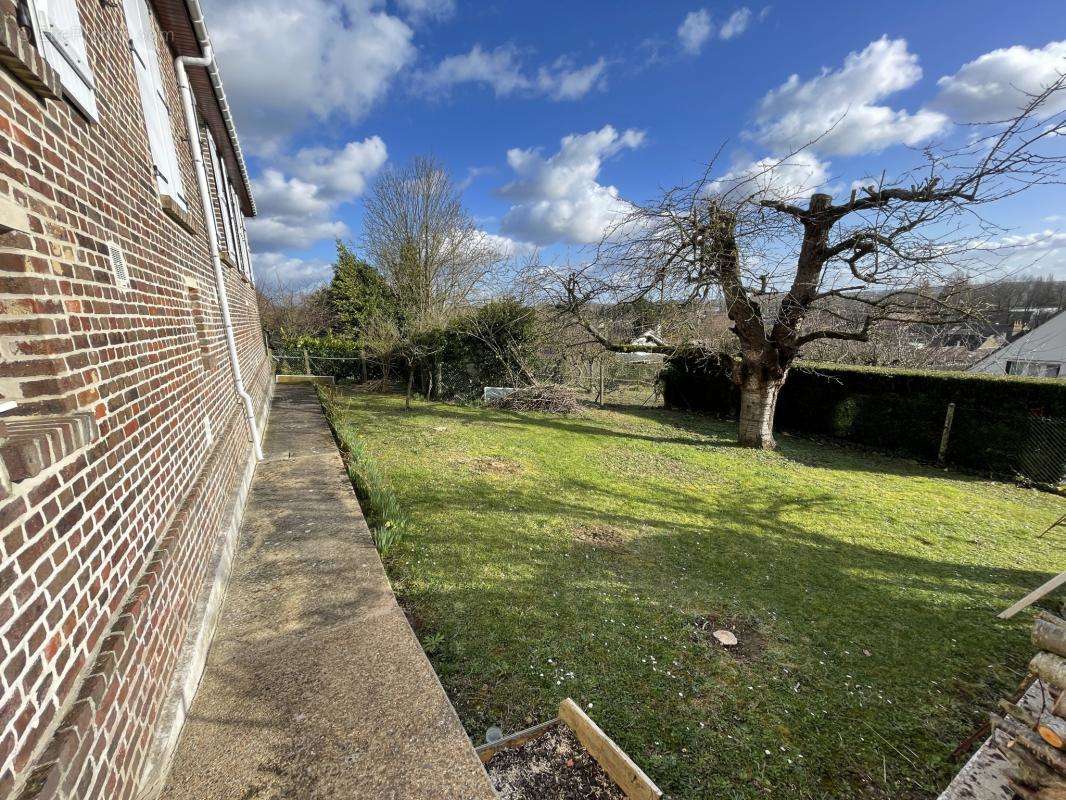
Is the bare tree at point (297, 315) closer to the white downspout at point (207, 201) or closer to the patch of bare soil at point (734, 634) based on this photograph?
the white downspout at point (207, 201)

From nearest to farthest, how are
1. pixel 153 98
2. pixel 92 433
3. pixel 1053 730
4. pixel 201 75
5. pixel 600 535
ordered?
pixel 92 433
pixel 1053 730
pixel 153 98
pixel 600 535
pixel 201 75

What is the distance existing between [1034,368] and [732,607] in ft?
81.5

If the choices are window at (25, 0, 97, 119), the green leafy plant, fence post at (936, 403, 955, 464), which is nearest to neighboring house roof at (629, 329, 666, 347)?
fence post at (936, 403, 955, 464)

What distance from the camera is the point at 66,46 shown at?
1.82 metres

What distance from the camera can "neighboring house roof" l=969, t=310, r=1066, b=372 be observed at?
57.4ft

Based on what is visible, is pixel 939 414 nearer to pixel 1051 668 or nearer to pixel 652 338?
pixel 652 338

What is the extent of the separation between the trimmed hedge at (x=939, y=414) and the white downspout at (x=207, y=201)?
861 cm

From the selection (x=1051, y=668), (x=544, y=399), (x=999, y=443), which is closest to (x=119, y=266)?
(x=1051, y=668)

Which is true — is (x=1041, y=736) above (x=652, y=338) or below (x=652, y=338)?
below

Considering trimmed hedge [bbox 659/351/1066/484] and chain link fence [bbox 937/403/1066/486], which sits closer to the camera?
chain link fence [bbox 937/403/1066/486]

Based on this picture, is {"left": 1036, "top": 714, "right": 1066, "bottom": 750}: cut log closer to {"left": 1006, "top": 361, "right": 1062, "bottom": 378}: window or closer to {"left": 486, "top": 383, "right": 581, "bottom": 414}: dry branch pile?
{"left": 486, "top": 383, "right": 581, "bottom": 414}: dry branch pile

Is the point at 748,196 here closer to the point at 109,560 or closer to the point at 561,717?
the point at 561,717

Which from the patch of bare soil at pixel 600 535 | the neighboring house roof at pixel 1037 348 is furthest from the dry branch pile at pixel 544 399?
the neighboring house roof at pixel 1037 348

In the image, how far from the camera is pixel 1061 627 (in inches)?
87.6
